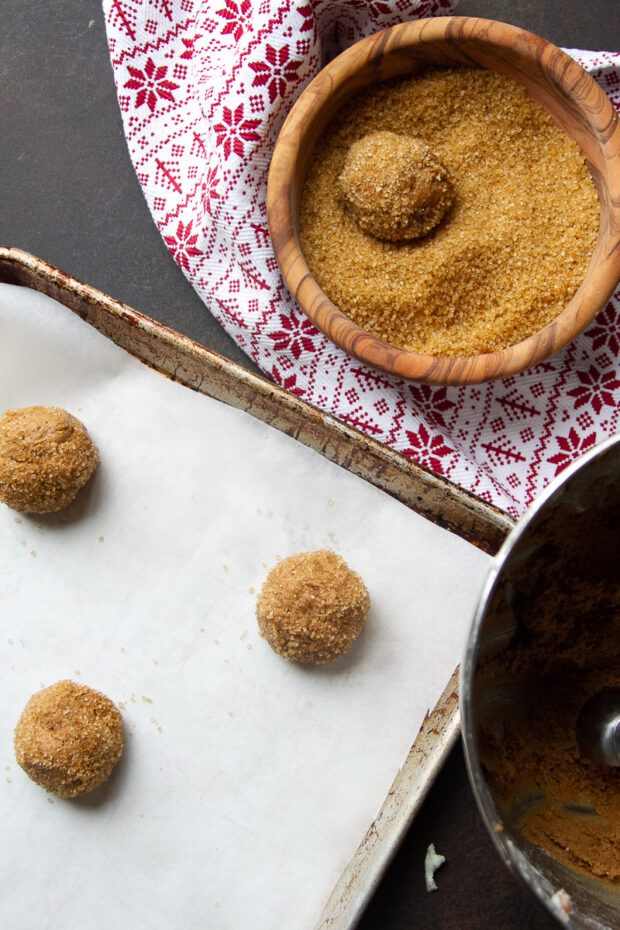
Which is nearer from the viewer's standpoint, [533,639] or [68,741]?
[533,639]

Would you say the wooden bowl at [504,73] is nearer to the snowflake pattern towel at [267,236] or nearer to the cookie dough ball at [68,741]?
the snowflake pattern towel at [267,236]

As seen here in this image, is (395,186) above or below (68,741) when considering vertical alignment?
above

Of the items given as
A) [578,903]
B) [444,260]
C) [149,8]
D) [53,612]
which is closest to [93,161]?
[149,8]

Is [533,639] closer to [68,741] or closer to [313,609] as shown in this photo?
[313,609]

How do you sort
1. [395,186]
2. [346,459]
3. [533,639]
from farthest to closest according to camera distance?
[346,459], [395,186], [533,639]

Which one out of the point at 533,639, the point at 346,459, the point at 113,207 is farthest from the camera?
the point at 113,207

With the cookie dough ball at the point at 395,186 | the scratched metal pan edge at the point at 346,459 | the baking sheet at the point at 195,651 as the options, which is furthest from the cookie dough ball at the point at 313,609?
the cookie dough ball at the point at 395,186

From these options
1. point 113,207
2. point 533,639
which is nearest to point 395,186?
point 113,207
